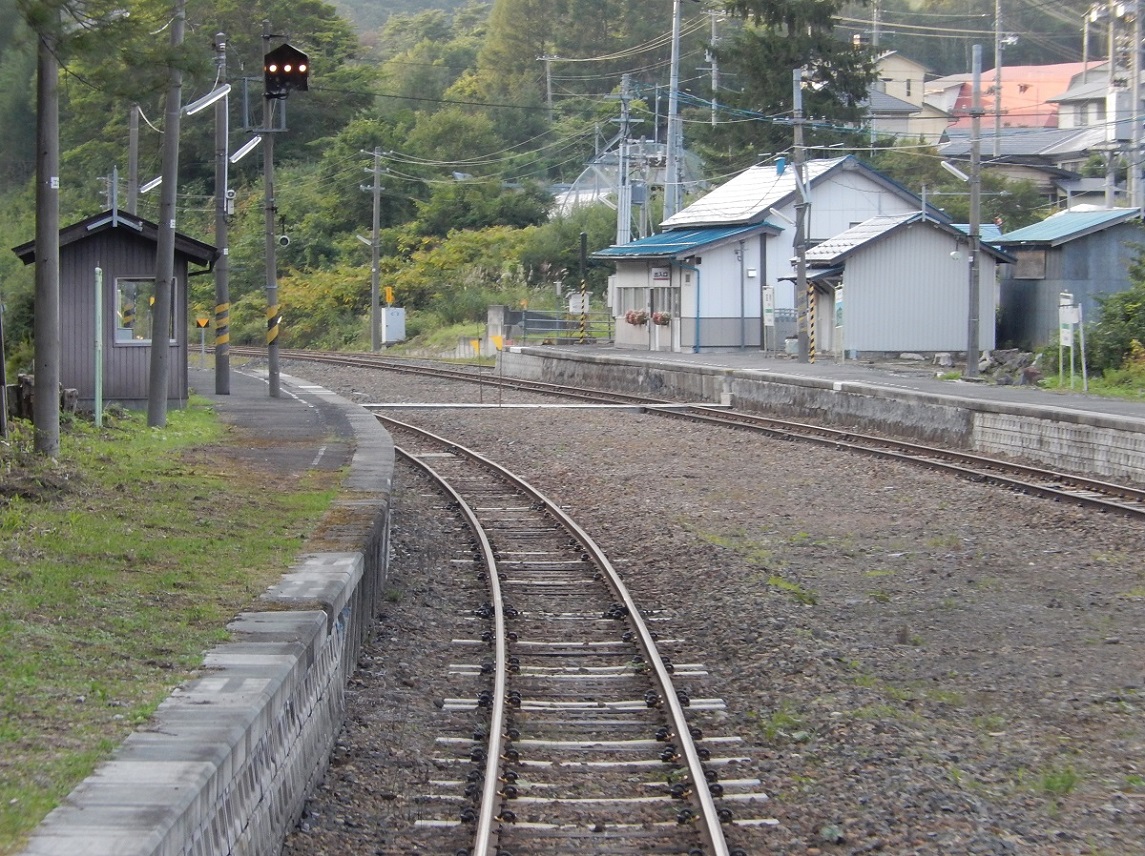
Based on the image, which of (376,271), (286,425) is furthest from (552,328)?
(286,425)

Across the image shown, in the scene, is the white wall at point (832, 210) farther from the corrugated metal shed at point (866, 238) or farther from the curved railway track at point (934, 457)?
the curved railway track at point (934, 457)

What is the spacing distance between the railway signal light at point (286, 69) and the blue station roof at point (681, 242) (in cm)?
2243

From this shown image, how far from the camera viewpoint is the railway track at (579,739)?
5691mm

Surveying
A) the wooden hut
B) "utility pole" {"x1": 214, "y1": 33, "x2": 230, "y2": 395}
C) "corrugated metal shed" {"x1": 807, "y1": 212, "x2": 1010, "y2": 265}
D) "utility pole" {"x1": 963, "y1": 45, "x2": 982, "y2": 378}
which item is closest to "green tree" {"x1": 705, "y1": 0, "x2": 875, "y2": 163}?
"corrugated metal shed" {"x1": 807, "y1": 212, "x2": 1010, "y2": 265}

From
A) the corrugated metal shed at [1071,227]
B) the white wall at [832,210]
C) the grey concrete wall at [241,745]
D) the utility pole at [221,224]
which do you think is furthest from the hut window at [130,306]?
the white wall at [832,210]

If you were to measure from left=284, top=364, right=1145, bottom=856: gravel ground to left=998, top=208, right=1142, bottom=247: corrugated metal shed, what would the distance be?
17.8 m

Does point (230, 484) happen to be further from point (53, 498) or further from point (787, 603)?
point (787, 603)

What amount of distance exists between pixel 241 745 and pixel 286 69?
47.0ft

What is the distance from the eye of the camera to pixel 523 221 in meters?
62.6

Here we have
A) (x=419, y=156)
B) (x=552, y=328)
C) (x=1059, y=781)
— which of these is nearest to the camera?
(x=1059, y=781)

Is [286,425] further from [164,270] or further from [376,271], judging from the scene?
[376,271]

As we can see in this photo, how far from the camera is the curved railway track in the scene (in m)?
14.5

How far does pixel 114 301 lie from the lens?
20438 millimetres

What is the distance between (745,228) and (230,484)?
96.9 feet
